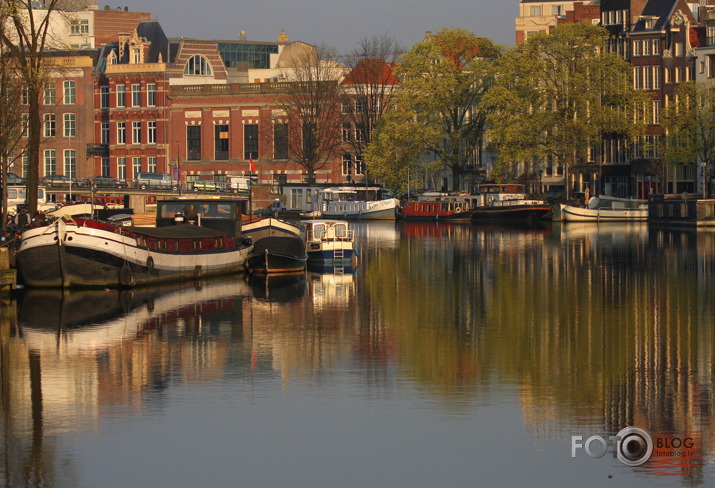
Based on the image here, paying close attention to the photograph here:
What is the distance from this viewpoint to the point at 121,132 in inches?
5645

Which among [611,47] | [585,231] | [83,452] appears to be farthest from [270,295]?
[611,47]

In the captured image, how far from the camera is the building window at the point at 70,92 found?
14200 centimetres

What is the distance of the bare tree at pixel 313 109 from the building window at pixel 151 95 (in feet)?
45.6

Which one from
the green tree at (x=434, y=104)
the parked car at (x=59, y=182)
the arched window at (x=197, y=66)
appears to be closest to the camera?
the parked car at (x=59, y=182)

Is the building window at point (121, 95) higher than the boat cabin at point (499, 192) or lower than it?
higher

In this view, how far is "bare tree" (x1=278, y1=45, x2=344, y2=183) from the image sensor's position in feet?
438

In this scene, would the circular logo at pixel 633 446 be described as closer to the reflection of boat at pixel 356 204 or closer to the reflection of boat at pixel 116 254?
the reflection of boat at pixel 116 254

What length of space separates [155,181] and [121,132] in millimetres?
20055

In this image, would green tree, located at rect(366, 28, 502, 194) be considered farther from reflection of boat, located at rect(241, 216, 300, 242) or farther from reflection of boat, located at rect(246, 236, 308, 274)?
reflection of boat, located at rect(246, 236, 308, 274)

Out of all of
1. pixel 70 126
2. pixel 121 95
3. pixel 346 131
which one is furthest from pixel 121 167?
pixel 346 131

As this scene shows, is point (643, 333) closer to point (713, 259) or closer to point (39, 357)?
point (39, 357)

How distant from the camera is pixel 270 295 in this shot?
4750 cm

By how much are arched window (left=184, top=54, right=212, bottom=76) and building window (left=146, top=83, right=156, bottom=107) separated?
641 centimetres

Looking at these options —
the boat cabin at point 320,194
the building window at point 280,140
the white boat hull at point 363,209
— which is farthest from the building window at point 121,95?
the white boat hull at point 363,209
